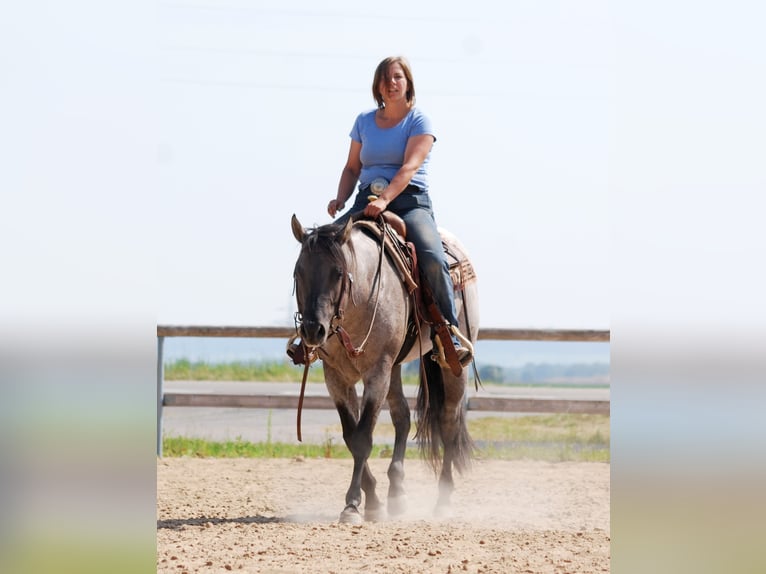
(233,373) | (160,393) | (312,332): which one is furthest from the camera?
(233,373)

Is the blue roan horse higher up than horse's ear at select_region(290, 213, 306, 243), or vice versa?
horse's ear at select_region(290, 213, 306, 243)

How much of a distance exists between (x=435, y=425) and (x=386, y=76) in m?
2.60

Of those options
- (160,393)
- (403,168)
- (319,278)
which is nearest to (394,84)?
(403,168)

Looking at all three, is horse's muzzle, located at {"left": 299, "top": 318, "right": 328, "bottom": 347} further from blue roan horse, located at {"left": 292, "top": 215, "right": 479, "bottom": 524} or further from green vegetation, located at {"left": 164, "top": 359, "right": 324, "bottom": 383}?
green vegetation, located at {"left": 164, "top": 359, "right": 324, "bottom": 383}

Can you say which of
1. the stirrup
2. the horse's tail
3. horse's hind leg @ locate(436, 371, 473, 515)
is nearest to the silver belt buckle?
the stirrup

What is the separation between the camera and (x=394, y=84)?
6043mm

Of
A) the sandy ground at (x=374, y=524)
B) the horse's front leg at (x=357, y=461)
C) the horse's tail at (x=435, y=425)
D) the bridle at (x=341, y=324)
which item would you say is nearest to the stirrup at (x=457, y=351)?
the horse's tail at (x=435, y=425)

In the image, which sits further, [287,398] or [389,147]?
[287,398]

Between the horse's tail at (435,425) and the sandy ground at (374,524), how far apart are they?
26 centimetres

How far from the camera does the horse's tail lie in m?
6.73

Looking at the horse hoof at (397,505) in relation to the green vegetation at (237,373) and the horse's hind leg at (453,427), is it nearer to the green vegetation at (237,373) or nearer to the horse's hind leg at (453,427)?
the horse's hind leg at (453,427)

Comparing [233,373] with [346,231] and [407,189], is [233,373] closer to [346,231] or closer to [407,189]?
[407,189]

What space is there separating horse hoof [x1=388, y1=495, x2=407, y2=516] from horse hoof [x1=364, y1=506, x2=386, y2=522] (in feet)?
0.45
